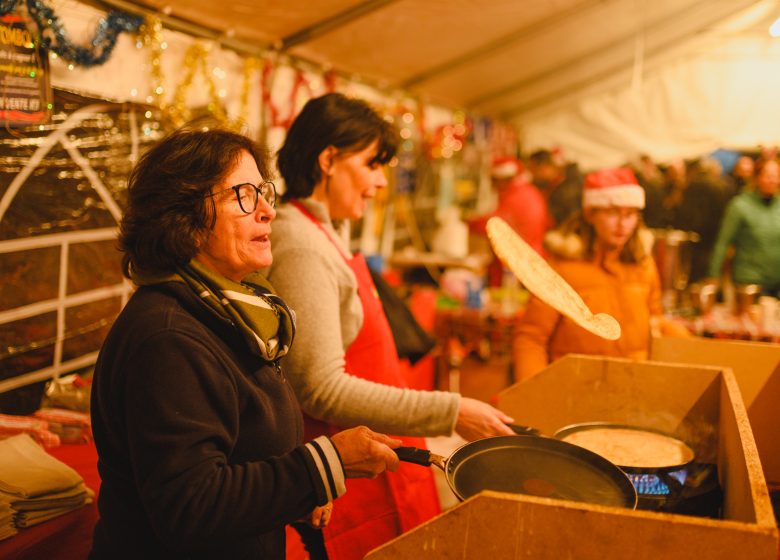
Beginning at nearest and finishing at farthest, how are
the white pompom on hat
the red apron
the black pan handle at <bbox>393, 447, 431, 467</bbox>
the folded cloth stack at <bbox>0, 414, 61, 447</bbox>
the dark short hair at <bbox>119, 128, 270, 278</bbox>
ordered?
the dark short hair at <bbox>119, 128, 270, 278</bbox> < the black pan handle at <bbox>393, 447, 431, 467</bbox> < the red apron < the folded cloth stack at <bbox>0, 414, 61, 447</bbox> < the white pompom on hat

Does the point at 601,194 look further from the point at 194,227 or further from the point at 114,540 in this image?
the point at 114,540

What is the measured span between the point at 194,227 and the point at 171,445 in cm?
34

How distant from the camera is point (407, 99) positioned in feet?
14.9

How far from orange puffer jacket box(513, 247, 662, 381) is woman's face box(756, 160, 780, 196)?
2.82m

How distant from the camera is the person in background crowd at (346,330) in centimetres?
125

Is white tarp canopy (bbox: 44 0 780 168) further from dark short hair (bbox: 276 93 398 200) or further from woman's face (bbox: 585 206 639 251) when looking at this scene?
woman's face (bbox: 585 206 639 251)

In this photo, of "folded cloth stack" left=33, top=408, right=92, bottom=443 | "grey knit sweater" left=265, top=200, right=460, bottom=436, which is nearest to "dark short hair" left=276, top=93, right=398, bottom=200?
"grey knit sweater" left=265, top=200, right=460, bottom=436

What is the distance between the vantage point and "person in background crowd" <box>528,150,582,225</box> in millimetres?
5773

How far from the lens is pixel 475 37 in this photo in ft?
12.7

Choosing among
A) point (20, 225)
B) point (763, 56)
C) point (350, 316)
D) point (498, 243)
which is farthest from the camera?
point (763, 56)

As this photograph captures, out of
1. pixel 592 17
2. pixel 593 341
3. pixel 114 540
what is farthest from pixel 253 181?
pixel 592 17

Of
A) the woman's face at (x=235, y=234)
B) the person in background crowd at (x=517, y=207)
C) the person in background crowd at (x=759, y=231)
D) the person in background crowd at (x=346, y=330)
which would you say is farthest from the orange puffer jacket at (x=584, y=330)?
the person in background crowd at (x=759, y=231)

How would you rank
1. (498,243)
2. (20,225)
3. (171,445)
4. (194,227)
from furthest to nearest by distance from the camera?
(20,225) → (498,243) → (194,227) → (171,445)

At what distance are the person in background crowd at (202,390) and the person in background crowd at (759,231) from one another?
4.20m
